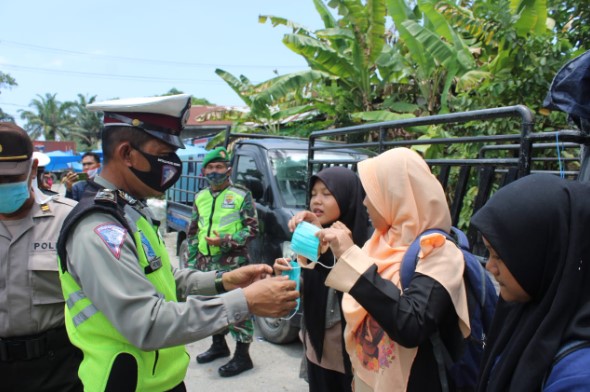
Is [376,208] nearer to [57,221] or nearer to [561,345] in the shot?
[561,345]

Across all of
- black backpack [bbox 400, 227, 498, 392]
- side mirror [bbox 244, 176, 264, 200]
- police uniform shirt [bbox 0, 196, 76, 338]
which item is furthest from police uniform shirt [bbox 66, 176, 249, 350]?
side mirror [bbox 244, 176, 264, 200]

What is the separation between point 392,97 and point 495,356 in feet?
29.2

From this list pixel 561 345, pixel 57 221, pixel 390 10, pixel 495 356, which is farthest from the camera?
pixel 390 10

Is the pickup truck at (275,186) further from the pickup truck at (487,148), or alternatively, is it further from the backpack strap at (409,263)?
the backpack strap at (409,263)

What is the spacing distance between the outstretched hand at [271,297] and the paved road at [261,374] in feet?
7.99

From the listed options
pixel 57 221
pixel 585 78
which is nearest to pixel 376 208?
pixel 585 78

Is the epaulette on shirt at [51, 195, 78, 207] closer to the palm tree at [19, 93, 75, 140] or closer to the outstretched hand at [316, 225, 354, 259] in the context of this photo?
the outstretched hand at [316, 225, 354, 259]

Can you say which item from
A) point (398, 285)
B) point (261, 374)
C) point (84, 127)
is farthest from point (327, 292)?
point (84, 127)

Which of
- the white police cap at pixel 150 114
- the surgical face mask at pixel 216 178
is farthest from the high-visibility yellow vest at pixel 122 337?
the surgical face mask at pixel 216 178

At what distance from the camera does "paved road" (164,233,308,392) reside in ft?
12.8

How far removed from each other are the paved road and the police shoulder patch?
275cm

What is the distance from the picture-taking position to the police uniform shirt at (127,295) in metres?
1.48

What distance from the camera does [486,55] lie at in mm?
7871

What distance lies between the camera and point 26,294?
205 centimetres
